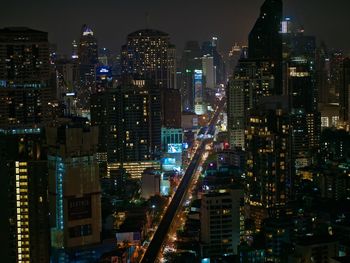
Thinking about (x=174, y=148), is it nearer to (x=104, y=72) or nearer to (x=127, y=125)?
(x=127, y=125)

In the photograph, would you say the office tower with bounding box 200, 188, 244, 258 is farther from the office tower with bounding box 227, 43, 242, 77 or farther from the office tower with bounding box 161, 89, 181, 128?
the office tower with bounding box 227, 43, 242, 77

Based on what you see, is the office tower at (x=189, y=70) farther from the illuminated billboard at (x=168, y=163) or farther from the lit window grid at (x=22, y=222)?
the lit window grid at (x=22, y=222)

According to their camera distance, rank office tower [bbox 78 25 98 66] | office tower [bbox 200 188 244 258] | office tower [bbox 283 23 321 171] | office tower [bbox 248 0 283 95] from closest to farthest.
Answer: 1. office tower [bbox 200 188 244 258]
2. office tower [bbox 283 23 321 171]
3. office tower [bbox 248 0 283 95]
4. office tower [bbox 78 25 98 66]

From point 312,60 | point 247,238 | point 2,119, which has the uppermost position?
point 312,60

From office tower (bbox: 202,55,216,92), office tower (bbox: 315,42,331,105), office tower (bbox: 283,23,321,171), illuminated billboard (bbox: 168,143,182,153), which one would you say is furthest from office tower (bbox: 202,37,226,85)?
illuminated billboard (bbox: 168,143,182,153)

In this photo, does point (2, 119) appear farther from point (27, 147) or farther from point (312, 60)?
point (312, 60)

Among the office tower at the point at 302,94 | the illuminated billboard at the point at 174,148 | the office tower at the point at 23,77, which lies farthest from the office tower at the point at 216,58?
the office tower at the point at 23,77

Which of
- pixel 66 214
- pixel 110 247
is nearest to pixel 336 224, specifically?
pixel 110 247

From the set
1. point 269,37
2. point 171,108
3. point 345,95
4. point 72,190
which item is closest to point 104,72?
point 171,108
